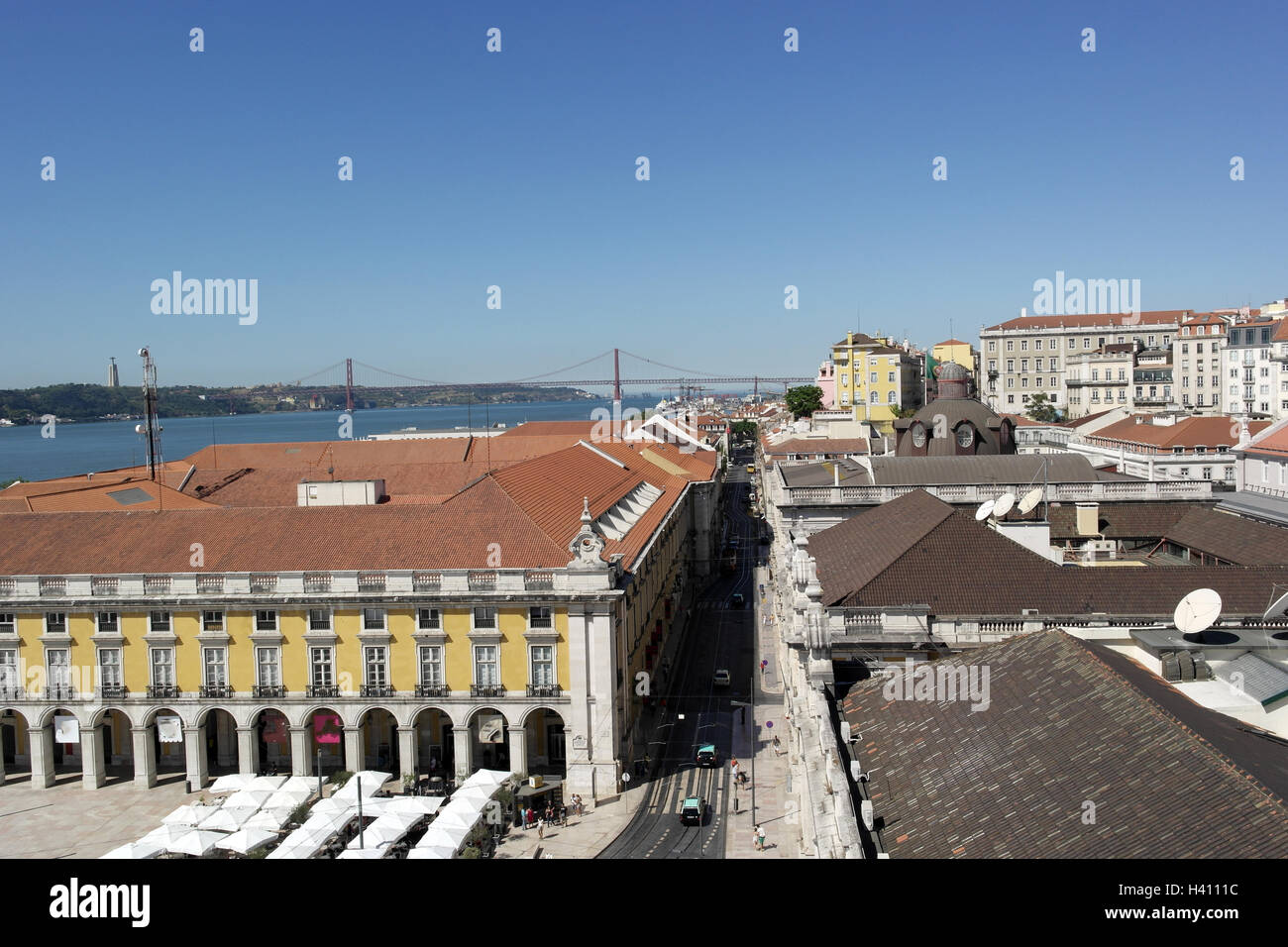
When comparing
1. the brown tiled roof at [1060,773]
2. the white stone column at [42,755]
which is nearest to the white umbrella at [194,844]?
the white stone column at [42,755]

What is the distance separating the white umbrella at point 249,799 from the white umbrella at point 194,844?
1.87 meters

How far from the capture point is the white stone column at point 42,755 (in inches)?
1492

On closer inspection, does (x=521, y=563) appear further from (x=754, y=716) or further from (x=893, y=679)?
(x=893, y=679)

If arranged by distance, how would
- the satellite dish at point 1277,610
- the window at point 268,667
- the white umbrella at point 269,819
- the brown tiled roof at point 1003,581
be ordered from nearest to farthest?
the satellite dish at point 1277,610
the brown tiled roof at point 1003,581
the white umbrella at point 269,819
the window at point 268,667

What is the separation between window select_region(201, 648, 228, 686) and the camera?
37.2 m

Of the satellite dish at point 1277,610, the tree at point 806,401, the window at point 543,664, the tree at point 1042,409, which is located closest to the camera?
the satellite dish at point 1277,610

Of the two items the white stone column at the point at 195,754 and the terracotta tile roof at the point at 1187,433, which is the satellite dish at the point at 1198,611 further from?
the terracotta tile roof at the point at 1187,433

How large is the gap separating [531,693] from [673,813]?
627cm

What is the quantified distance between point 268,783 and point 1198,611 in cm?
2845

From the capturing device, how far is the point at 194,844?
30000 mm

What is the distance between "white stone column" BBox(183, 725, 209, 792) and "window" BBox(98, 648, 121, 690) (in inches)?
124

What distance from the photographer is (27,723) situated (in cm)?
3794
